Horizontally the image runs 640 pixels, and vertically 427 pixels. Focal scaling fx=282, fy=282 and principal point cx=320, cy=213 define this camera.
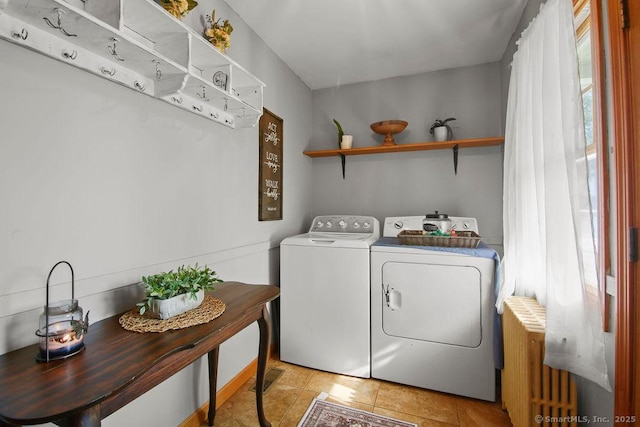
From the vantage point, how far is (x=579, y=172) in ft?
3.43

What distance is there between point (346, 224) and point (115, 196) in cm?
178

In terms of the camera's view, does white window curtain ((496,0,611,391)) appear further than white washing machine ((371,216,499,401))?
No

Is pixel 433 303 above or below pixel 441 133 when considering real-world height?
below

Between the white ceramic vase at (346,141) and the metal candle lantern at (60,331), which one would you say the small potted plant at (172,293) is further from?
the white ceramic vase at (346,141)

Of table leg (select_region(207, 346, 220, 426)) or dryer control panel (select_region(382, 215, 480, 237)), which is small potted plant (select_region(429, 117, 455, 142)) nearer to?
dryer control panel (select_region(382, 215, 480, 237))

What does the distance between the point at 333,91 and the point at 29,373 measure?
2.93 m

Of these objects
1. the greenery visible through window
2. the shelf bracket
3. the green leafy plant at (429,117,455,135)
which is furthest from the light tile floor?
the green leafy plant at (429,117,455,135)

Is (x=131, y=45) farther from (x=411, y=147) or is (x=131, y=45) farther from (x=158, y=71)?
(x=411, y=147)

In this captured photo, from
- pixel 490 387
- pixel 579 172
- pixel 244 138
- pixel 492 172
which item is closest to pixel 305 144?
pixel 244 138

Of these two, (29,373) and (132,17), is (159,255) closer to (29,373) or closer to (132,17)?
(29,373)

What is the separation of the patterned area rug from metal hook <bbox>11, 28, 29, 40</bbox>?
2.06m

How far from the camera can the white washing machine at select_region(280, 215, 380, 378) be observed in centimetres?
205

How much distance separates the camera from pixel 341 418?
1.66 m

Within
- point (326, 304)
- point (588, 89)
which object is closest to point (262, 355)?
point (326, 304)
